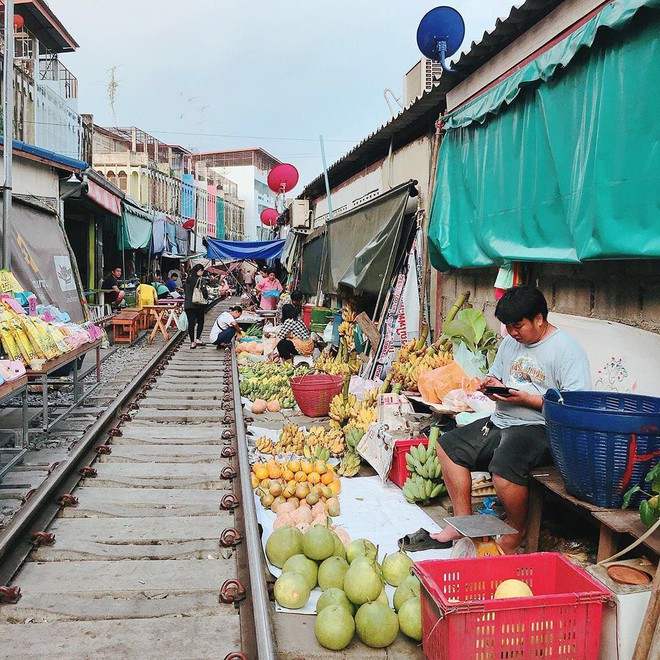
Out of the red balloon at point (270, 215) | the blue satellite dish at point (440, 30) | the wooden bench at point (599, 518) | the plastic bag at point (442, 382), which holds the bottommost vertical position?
the wooden bench at point (599, 518)

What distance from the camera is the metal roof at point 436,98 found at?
5.65 meters

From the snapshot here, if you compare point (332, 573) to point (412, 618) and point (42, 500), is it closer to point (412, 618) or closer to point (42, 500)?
point (412, 618)

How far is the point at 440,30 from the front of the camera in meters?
7.96

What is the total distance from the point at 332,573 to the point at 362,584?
36cm

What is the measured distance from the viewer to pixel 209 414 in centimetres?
884

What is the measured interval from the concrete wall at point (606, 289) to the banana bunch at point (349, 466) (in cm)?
244

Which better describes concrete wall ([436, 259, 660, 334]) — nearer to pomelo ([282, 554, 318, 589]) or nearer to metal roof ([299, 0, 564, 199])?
metal roof ([299, 0, 564, 199])

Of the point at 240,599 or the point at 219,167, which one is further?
the point at 219,167

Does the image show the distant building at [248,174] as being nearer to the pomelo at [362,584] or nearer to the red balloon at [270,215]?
the red balloon at [270,215]

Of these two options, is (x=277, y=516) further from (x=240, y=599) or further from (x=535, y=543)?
(x=535, y=543)

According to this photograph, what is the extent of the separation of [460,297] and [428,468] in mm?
2648

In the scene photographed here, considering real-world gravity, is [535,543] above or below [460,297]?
below

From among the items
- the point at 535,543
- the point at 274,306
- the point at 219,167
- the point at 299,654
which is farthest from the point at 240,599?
the point at 219,167

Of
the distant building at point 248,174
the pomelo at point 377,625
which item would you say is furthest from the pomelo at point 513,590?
the distant building at point 248,174
